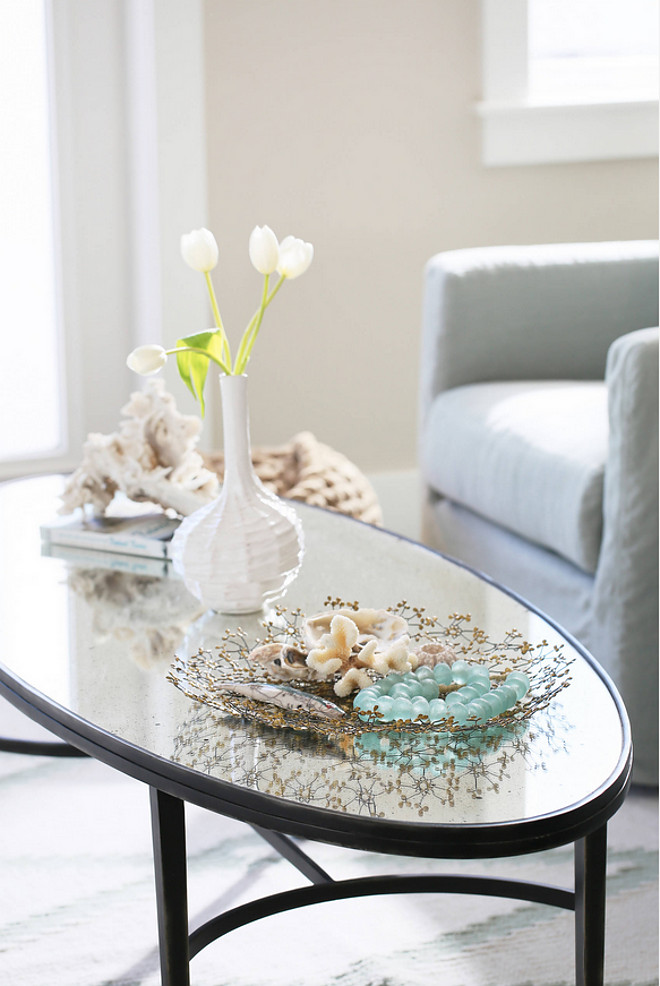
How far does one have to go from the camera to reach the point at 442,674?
33.2 inches

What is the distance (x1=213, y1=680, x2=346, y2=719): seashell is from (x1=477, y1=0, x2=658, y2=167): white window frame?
210 centimetres

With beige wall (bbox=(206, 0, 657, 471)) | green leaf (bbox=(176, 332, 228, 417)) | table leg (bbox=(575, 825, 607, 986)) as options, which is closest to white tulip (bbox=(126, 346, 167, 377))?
green leaf (bbox=(176, 332, 228, 417))

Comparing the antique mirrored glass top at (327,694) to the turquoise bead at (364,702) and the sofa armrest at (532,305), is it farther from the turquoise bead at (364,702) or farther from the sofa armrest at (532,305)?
the sofa armrest at (532,305)

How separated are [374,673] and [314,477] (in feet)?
3.84

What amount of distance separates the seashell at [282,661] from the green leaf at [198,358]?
0.30m

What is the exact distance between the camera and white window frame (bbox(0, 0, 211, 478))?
238 cm

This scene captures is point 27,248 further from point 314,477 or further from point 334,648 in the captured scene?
point 334,648

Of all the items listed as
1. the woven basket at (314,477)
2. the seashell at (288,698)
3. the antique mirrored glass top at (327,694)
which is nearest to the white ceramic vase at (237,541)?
the antique mirrored glass top at (327,694)

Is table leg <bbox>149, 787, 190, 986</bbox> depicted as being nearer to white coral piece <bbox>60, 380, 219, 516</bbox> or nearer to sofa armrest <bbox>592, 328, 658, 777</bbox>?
white coral piece <bbox>60, 380, 219, 516</bbox>

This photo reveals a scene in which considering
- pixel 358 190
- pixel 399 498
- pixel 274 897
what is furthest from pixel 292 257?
pixel 399 498

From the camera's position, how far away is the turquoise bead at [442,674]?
0.84 metres

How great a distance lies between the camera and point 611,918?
1207 mm

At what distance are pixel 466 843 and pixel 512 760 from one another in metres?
0.09

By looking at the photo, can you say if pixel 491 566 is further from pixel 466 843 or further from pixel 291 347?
pixel 466 843
